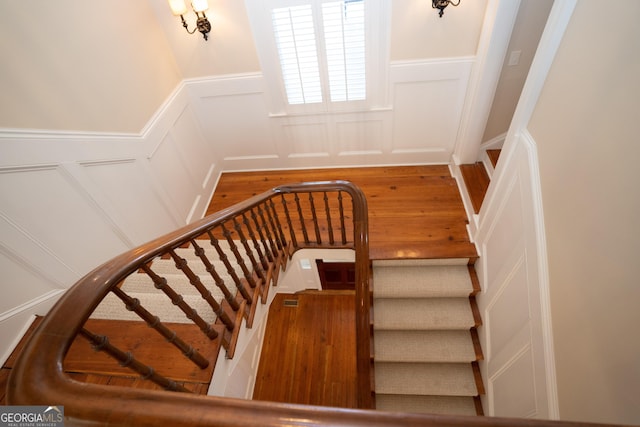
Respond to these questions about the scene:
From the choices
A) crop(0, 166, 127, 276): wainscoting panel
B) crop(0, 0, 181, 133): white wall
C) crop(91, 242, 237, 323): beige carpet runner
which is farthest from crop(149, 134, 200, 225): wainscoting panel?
crop(91, 242, 237, 323): beige carpet runner

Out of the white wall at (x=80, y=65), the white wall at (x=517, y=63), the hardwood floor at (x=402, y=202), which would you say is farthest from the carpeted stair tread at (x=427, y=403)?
the white wall at (x=80, y=65)

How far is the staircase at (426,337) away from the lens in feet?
7.14

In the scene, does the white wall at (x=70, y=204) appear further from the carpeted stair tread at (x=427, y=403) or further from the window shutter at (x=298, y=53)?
the carpeted stair tread at (x=427, y=403)

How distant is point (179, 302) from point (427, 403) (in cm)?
216

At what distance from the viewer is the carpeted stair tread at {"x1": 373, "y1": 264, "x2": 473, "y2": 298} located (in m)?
2.35

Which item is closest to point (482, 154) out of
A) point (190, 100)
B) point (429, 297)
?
point (429, 297)

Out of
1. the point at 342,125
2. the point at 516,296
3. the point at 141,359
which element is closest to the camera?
the point at 141,359

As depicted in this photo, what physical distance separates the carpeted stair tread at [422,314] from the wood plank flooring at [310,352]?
3.03ft

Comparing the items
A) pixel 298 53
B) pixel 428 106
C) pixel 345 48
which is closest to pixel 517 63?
pixel 428 106

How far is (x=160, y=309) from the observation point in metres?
1.52

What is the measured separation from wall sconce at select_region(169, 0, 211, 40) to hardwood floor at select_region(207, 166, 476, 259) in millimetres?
1638

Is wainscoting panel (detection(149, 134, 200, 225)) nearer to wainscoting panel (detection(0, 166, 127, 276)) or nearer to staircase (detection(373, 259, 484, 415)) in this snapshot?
Result: wainscoting panel (detection(0, 166, 127, 276))

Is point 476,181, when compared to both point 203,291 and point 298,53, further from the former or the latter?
point 203,291

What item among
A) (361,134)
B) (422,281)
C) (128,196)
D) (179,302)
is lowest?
(179,302)
